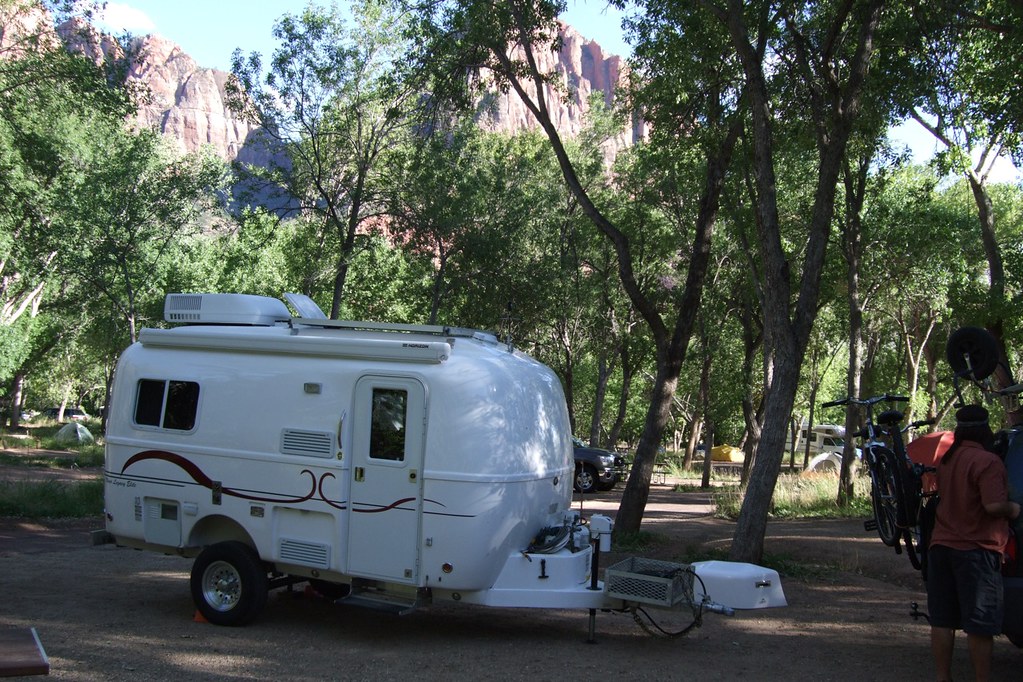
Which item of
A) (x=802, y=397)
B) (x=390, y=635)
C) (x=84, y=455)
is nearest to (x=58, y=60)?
(x=390, y=635)

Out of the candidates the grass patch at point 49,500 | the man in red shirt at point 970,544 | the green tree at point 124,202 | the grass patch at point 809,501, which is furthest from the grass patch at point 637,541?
the green tree at point 124,202

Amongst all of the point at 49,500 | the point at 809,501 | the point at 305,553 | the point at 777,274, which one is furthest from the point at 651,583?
the point at 809,501

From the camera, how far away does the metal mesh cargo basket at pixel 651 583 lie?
6.96 metres

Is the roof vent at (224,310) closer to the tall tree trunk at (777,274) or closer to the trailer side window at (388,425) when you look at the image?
the trailer side window at (388,425)

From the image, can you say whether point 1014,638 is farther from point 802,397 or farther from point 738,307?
point 802,397

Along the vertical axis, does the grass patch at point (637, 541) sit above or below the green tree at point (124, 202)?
below

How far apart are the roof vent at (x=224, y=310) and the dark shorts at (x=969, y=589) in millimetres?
5869

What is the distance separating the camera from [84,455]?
29031mm

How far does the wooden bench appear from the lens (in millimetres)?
4230

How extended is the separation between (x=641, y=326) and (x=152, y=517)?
24.2m

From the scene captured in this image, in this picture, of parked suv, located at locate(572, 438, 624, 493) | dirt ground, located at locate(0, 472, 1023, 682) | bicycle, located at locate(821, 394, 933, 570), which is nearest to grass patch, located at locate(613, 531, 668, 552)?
dirt ground, located at locate(0, 472, 1023, 682)

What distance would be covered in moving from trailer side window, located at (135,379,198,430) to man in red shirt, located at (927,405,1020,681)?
19.6ft

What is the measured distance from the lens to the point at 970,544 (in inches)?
227

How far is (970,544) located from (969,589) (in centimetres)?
26
